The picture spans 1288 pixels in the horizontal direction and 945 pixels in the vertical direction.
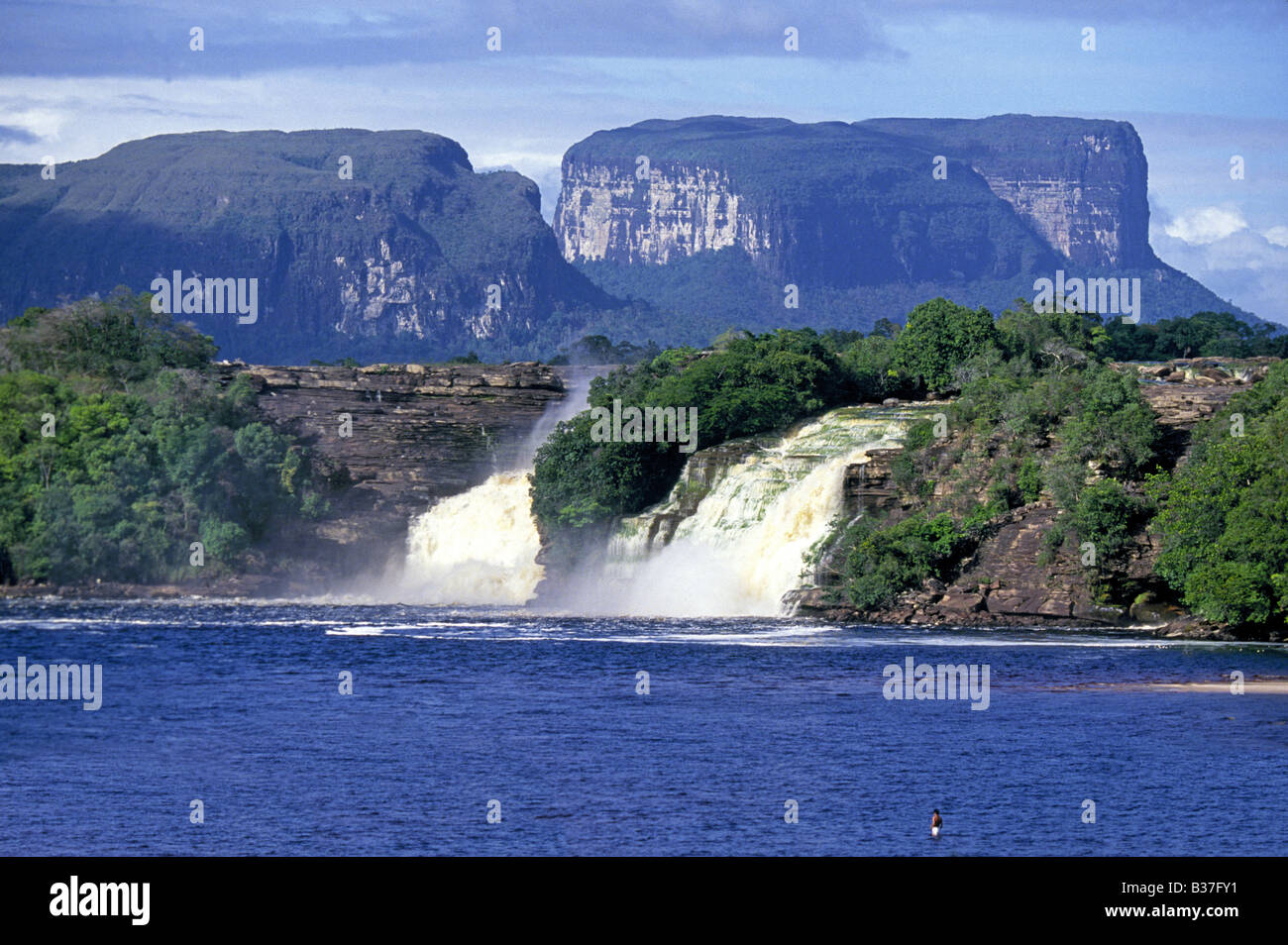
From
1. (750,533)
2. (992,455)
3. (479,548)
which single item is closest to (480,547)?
(479,548)

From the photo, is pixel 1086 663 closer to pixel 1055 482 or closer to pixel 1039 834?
pixel 1055 482

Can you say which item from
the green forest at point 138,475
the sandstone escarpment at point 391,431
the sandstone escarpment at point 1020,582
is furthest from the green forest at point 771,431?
the sandstone escarpment at point 391,431

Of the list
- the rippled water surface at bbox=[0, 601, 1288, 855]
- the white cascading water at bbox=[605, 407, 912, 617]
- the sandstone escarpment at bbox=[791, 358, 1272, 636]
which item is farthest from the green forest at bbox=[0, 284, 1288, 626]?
the rippled water surface at bbox=[0, 601, 1288, 855]

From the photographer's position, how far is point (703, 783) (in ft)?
140

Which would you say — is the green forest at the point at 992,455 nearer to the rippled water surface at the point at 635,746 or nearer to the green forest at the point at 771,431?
the green forest at the point at 771,431

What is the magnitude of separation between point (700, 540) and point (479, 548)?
17.4 metres

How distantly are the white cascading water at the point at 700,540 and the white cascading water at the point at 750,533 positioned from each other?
6 centimetres

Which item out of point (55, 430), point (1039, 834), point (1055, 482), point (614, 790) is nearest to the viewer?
point (1039, 834)

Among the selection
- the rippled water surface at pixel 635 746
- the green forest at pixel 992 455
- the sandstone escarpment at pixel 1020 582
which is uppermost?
the green forest at pixel 992 455

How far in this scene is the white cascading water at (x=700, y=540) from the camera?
79.4 meters

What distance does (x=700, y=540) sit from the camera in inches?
3282
